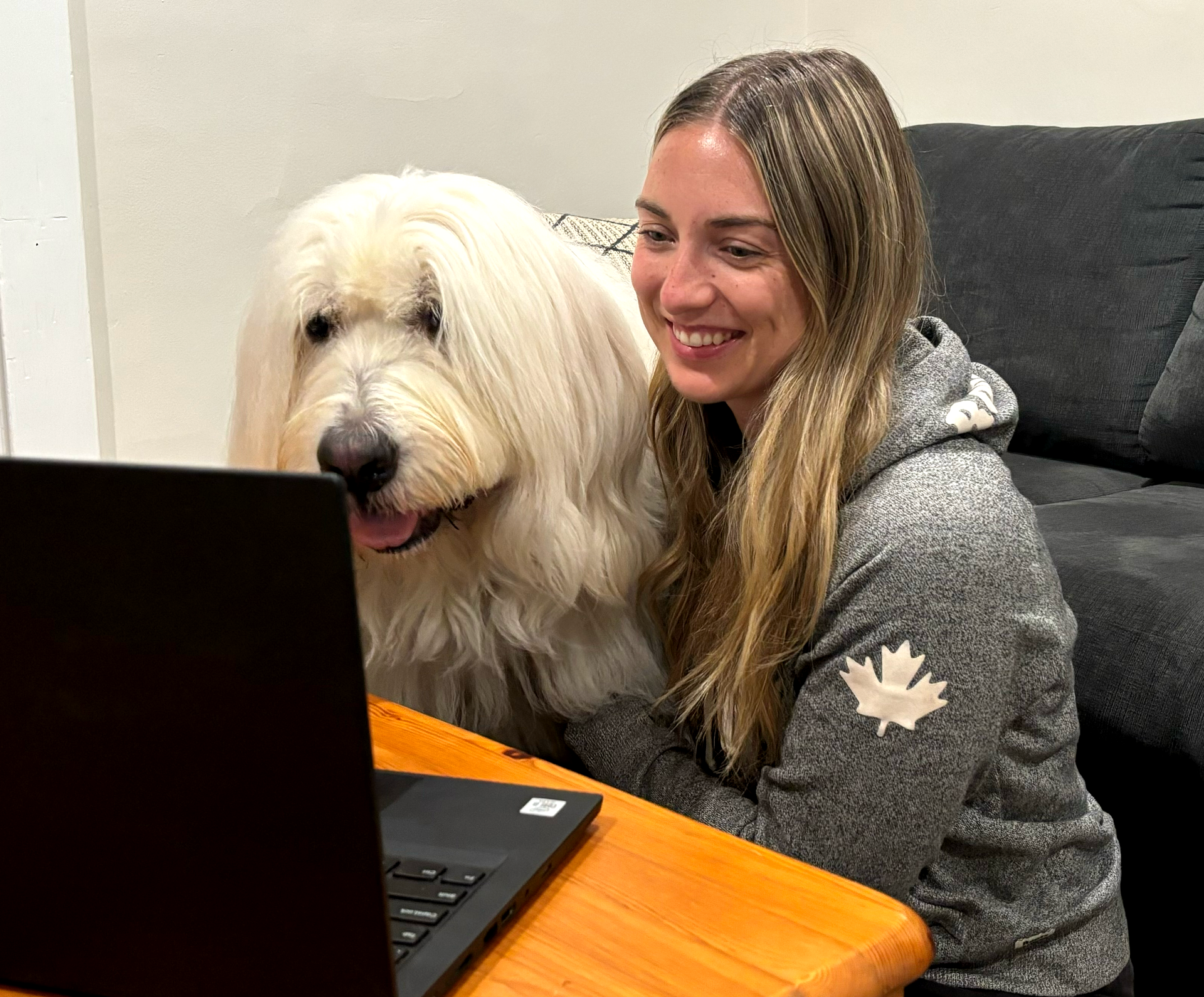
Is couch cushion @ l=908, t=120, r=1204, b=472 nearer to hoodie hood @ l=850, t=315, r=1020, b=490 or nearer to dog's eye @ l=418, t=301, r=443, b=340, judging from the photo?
hoodie hood @ l=850, t=315, r=1020, b=490

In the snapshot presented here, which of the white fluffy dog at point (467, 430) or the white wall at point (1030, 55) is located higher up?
the white wall at point (1030, 55)

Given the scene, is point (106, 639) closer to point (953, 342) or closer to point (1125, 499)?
point (953, 342)

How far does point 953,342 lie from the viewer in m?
1.24

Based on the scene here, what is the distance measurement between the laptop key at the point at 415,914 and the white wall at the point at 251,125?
6.56 ft

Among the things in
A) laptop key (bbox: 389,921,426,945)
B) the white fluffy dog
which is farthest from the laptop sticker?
the white fluffy dog

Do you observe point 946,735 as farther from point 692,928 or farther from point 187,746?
point 187,746

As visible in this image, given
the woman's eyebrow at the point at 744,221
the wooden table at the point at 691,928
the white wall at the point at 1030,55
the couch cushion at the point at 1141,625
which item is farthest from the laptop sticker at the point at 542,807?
the white wall at the point at 1030,55

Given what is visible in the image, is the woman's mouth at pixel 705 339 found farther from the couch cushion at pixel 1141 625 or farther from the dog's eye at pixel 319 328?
the couch cushion at pixel 1141 625

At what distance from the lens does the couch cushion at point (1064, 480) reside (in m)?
2.28

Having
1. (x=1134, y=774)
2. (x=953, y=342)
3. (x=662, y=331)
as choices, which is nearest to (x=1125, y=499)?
(x=1134, y=774)

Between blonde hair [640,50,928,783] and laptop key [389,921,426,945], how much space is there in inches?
20.4

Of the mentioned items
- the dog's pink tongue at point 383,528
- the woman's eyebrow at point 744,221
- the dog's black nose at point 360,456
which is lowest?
the dog's pink tongue at point 383,528

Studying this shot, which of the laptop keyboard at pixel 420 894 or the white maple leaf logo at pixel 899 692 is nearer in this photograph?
the laptop keyboard at pixel 420 894

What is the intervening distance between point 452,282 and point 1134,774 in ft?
3.64
